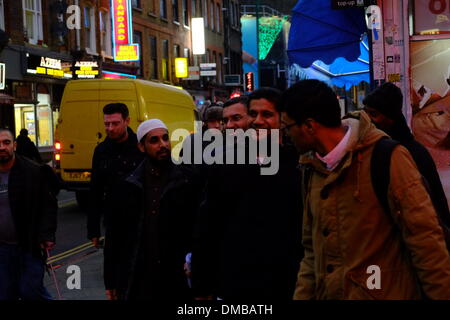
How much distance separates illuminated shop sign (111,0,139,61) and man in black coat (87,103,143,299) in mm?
24273

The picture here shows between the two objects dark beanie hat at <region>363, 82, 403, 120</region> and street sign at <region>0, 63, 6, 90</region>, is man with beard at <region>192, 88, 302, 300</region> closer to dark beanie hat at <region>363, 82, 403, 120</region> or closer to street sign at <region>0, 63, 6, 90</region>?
dark beanie hat at <region>363, 82, 403, 120</region>

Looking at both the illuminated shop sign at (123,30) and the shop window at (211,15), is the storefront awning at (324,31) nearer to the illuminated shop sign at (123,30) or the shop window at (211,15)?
the illuminated shop sign at (123,30)

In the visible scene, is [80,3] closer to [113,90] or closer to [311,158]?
[113,90]

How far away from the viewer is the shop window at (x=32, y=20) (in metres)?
25.3

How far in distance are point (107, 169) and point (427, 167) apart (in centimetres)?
303

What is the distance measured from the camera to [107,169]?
21.6 feet

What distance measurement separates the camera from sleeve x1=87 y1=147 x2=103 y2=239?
655 centimetres

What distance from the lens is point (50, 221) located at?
632cm

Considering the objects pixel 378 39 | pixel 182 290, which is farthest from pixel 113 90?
pixel 182 290

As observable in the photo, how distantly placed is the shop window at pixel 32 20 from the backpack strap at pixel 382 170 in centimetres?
2370

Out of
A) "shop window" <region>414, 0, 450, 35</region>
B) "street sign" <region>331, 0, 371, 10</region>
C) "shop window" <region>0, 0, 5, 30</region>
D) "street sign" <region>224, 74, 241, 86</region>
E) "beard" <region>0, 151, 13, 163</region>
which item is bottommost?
"beard" <region>0, 151, 13, 163</region>

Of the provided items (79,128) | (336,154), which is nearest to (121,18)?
(79,128)

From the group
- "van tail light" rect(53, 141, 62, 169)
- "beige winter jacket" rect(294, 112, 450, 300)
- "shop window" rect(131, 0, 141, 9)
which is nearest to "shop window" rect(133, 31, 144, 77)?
"shop window" rect(131, 0, 141, 9)

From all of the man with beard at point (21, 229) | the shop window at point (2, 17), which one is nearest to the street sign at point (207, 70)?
the shop window at point (2, 17)
